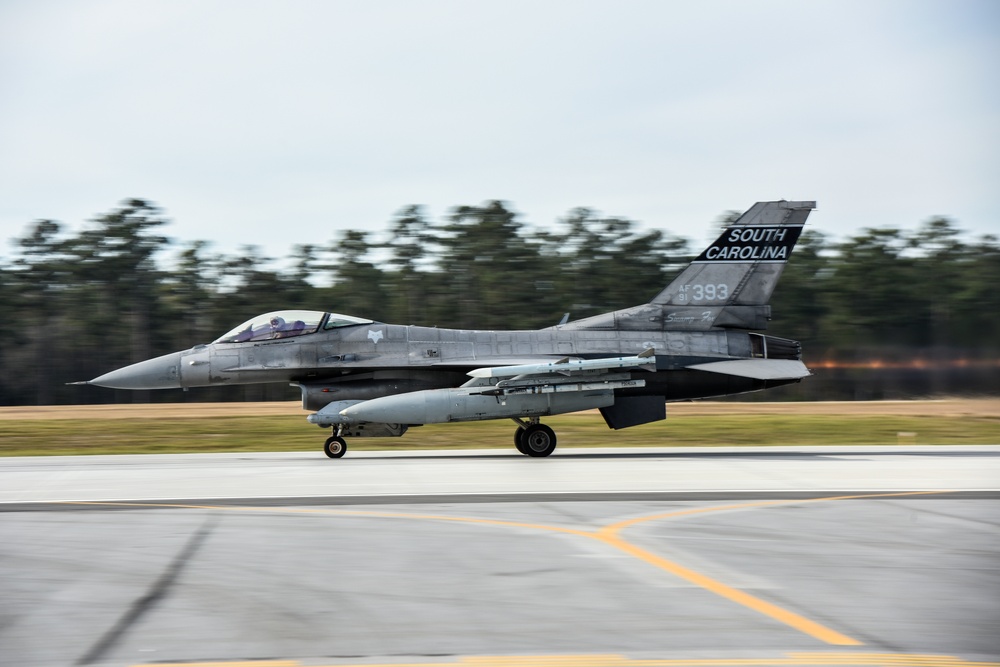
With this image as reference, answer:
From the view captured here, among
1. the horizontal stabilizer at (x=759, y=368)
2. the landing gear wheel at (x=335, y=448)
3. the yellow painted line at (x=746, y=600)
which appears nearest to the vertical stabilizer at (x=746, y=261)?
the horizontal stabilizer at (x=759, y=368)

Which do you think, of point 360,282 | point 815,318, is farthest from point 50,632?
point 360,282

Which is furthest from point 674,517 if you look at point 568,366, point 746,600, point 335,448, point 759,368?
point 759,368

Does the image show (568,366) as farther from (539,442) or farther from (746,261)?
(746,261)

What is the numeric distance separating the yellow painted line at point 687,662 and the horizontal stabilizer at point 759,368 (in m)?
14.7

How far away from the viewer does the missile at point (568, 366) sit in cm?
1798

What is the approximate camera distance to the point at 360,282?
2320 inches

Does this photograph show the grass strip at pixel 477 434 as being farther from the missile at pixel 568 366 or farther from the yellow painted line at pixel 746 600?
the yellow painted line at pixel 746 600

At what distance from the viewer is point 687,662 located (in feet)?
16.7

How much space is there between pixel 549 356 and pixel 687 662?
48.5 ft

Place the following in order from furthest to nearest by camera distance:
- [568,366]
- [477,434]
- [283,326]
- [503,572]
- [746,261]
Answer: [477,434] < [746,261] < [283,326] < [568,366] < [503,572]

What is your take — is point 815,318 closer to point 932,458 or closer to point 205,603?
point 932,458

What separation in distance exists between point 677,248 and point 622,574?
52870 millimetres

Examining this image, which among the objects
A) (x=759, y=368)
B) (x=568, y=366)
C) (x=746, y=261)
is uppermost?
(x=746, y=261)

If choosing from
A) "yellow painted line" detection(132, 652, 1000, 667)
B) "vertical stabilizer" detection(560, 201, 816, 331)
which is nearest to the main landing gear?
"vertical stabilizer" detection(560, 201, 816, 331)
